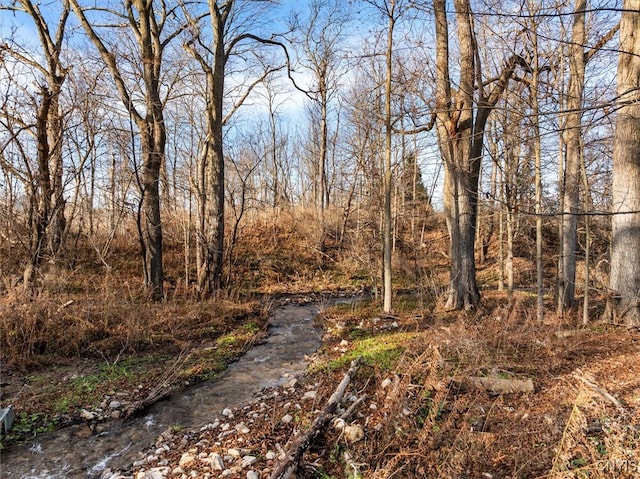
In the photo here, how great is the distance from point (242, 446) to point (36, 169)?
25.7 ft

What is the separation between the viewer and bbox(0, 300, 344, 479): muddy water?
12.7ft

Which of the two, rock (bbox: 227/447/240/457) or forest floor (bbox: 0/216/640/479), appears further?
rock (bbox: 227/447/240/457)

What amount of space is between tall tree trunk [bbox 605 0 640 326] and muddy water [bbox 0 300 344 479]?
591cm

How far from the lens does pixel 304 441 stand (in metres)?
3.49

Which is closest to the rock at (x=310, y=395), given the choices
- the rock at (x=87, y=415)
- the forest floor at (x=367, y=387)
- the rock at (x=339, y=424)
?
the forest floor at (x=367, y=387)

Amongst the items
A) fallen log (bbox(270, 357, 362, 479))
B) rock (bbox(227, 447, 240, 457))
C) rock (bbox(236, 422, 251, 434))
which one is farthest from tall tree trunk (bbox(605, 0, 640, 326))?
rock (bbox(227, 447, 240, 457))

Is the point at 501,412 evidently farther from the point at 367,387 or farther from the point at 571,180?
the point at 571,180

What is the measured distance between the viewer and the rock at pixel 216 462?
3407mm

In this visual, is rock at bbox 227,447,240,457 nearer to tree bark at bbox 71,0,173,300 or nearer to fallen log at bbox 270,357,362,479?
fallen log at bbox 270,357,362,479

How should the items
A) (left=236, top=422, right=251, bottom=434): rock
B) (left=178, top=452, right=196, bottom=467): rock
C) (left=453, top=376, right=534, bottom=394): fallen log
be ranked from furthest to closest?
1. (left=453, top=376, right=534, bottom=394): fallen log
2. (left=236, top=422, right=251, bottom=434): rock
3. (left=178, top=452, right=196, bottom=467): rock

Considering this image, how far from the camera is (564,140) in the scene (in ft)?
26.0

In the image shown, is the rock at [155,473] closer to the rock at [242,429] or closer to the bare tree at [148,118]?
the rock at [242,429]

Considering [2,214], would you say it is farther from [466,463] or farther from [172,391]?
[466,463]

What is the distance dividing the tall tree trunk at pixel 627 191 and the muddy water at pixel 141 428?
5.91 meters
